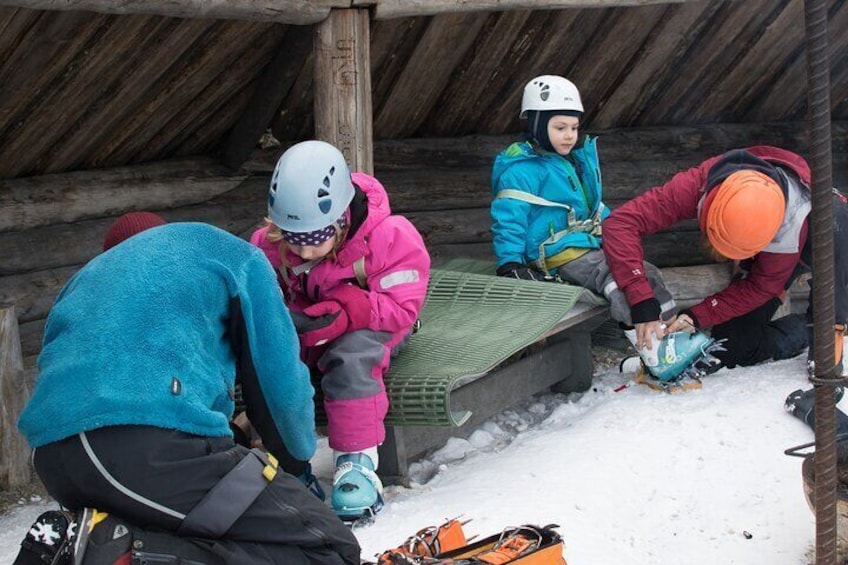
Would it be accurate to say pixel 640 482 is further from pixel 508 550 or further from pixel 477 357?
pixel 508 550

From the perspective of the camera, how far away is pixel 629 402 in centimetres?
572

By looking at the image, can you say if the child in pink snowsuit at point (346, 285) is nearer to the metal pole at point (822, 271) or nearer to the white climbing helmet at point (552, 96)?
the white climbing helmet at point (552, 96)

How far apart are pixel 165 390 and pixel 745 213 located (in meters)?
3.19

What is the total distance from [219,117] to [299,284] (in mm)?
2366

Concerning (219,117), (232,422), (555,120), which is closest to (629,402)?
(555,120)

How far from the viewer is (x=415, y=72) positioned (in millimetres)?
7105

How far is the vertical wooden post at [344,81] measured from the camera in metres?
5.49

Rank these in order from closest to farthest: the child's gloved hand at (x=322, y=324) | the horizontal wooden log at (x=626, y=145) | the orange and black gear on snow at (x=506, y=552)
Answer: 1. the orange and black gear on snow at (x=506, y=552)
2. the child's gloved hand at (x=322, y=324)
3. the horizontal wooden log at (x=626, y=145)

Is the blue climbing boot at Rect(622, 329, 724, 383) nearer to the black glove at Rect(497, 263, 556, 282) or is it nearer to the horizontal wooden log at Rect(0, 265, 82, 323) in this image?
the black glove at Rect(497, 263, 556, 282)

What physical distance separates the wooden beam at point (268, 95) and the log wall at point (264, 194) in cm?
16

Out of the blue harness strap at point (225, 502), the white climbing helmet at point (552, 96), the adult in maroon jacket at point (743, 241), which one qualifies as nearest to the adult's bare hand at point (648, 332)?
the adult in maroon jacket at point (743, 241)

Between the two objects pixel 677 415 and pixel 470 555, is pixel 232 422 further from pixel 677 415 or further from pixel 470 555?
pixel 677 415

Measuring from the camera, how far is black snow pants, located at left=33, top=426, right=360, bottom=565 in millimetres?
2963

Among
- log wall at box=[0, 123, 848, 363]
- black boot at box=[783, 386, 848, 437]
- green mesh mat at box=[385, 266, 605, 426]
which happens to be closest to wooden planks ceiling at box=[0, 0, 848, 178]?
log wall at box=[0, 123, 848, 363]
